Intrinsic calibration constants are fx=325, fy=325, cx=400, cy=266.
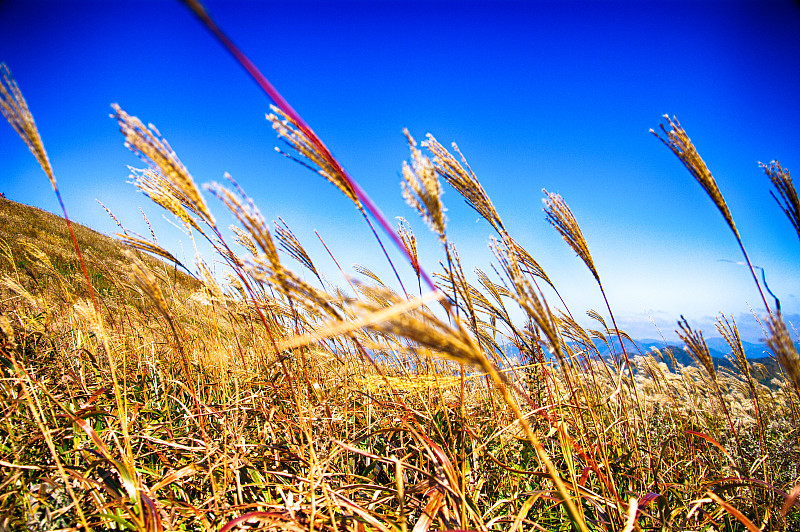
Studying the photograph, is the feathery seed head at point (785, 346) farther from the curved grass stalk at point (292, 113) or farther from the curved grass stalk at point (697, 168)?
the curved grass stalk at point (292, 113)

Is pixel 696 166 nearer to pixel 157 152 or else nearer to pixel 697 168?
pixel 697 168

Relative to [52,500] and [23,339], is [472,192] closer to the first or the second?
[52,500]

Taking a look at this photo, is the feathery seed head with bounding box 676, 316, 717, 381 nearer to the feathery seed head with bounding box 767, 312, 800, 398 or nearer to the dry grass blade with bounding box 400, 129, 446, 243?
the feathery seed head with bounding box 767, 312, 800, 398

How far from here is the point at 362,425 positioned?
→ 203cm

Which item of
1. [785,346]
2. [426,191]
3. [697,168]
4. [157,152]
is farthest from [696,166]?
[157,152]

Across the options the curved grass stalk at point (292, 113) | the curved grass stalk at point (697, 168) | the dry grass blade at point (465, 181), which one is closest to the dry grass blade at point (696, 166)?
the curved grass stalk at point (697, 168)

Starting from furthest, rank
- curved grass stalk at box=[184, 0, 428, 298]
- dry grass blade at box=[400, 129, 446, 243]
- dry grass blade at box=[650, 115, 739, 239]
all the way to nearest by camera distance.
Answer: dry grass blade at box=[650, 115, 739, 239] → dry grass blade at box=[400, 129, 446, 243] → curved grass stalk at box=[184, 0, 428, 298]

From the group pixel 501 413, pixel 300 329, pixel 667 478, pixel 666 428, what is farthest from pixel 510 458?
pixel 666 428

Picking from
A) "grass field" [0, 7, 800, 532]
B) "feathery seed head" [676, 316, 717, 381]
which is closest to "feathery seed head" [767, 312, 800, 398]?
"grass field" [0, 7, 800, 532]

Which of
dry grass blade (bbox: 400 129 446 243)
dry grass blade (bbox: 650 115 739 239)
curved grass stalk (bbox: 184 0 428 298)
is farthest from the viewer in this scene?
dry grass blade (bbox: 650 115 739 239)

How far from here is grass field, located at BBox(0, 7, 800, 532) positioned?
90 cm

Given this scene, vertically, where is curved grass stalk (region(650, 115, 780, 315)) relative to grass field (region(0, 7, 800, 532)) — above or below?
above

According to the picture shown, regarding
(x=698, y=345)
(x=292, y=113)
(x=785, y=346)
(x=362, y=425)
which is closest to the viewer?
(x=292, y=113)

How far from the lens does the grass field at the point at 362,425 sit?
90 cm
